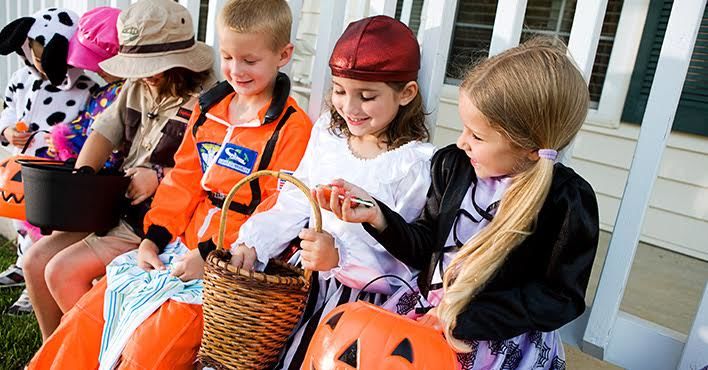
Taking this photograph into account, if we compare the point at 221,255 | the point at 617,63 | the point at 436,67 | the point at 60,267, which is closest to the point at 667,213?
the point at 617,63

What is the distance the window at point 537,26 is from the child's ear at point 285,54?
6.28ft

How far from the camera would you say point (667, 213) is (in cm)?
414

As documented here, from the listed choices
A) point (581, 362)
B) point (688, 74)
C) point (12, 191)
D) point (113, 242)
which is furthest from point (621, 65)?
point (12, 191)

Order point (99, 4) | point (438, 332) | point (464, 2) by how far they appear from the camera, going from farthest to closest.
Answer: point (464, 2)
point (99, 4)
point (438, 332)

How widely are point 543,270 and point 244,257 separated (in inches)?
38.1

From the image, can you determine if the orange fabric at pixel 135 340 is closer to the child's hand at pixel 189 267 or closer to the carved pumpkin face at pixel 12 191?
the child's hand at pixel 189 267

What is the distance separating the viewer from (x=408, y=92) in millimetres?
1876

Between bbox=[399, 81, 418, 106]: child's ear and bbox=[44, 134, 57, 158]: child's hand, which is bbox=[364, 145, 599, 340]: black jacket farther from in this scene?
bbox=[44, 134, 57, 158]: child's hand

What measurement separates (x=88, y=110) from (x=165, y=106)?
780mm

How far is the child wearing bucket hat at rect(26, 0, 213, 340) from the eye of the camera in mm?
2309

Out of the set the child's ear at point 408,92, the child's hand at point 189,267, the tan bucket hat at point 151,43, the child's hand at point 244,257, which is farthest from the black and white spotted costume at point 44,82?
the child's ear at point 408,92

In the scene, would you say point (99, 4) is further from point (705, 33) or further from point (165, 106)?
point (705, 33)

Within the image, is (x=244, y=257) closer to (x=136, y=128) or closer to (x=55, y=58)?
(x=136, y=128)

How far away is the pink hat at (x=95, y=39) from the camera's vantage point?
9.05ft
